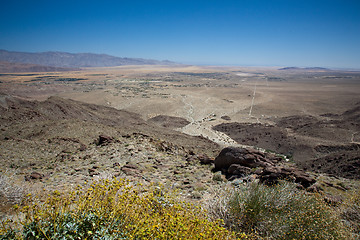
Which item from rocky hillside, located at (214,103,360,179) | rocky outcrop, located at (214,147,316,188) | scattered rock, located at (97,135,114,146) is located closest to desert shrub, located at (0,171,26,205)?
scattered rock, located at (97,135,114,146)

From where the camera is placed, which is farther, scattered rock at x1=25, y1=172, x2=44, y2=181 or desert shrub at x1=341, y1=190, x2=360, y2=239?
scattered rock at x1=25, y1=172, x2=44, y2=181

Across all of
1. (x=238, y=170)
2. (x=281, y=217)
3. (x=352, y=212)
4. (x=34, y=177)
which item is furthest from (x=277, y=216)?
(x=34, y=177)

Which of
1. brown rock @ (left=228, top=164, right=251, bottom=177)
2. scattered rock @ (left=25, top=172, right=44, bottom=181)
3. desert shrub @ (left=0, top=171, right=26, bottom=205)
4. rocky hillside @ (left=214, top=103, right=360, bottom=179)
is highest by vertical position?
desert shrub @ (left=0, top=171, right=26, bottom=205)

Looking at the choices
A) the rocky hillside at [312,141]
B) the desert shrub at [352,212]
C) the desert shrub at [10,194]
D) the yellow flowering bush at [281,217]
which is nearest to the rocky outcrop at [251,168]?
the desert shrub at [352,212]

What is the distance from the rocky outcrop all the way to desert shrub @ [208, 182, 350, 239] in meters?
2.25

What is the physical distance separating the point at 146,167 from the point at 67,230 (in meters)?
6.21

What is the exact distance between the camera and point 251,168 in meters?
8.56

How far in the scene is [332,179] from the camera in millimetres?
9125

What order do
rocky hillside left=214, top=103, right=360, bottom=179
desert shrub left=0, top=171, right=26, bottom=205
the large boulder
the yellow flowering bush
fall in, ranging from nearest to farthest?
the yellow flowering bush < desert shrub left=0, top=171, right=26, bottom=205 < the large boulder < rocky hillside left=214, top=103, right=360, bottom=179

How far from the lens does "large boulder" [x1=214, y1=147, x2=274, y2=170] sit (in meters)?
8.80

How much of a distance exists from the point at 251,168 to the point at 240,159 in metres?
0.58

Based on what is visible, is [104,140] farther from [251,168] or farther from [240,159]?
[251,168]

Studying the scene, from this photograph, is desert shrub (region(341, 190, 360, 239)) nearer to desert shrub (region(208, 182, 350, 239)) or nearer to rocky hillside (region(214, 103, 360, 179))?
desert shrub (region(208, 182, 350, 239))

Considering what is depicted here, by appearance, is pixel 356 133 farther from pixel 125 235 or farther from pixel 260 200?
pixel 125 235
